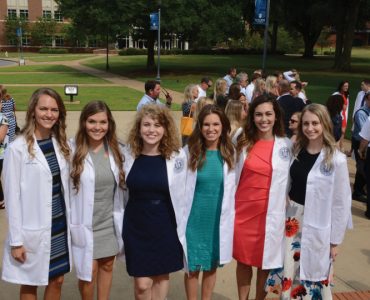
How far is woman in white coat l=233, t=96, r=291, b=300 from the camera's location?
3.70 metres

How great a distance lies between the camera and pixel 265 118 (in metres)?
→ 3.77

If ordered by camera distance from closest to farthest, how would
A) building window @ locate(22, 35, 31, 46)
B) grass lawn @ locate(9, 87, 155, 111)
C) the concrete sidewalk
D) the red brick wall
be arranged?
the concrete sidewalk, grass lawn @ locate(9, 87, 155, 111), building window @ locate(22, 35, 31, 46), the red brick wall

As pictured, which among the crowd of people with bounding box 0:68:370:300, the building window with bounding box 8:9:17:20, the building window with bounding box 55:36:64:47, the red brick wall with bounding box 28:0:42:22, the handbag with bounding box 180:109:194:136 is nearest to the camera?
the crowd of people with bounding box 0:68:370:300

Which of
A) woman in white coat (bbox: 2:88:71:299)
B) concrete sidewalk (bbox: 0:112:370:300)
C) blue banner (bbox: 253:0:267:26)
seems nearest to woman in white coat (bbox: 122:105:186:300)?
concrete sidewalk (bbox: 0:112:370:300)

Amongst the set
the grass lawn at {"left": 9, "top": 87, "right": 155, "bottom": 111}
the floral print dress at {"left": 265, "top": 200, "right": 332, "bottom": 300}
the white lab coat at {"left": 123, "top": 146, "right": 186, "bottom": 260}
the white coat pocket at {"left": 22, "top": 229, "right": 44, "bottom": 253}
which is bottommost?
the grass lawn at {"left": 9, "top": 87, "right": 155, "bottom": 111}

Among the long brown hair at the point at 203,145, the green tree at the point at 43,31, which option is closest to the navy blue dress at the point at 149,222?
the long brown hair at the point at 203,145

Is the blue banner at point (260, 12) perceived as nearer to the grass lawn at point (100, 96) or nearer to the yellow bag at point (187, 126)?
the grass lawn at point (100, 96)

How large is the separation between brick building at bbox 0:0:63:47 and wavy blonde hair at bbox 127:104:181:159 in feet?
281

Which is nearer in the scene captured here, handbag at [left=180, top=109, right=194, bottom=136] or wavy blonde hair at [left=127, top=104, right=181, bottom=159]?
wavy blonde hair at [left=127, top=104, right=181, bottom=159]

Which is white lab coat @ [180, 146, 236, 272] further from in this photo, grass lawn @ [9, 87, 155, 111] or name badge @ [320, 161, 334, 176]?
grass lawn @ [9, 87, 155, 111]

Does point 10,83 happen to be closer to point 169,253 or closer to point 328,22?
point 169,253

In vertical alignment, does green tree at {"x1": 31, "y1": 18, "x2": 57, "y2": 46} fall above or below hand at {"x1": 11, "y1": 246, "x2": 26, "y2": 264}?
above

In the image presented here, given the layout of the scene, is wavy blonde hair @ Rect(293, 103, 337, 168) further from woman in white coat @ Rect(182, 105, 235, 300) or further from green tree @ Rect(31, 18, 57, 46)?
green tree @ Rect(31, 18, 57, 46)

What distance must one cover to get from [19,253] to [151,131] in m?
1.29
